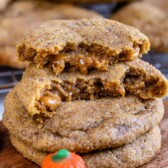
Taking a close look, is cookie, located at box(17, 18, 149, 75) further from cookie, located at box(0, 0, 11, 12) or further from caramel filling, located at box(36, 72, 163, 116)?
cookie, located at box(0, 0, 11, 12)

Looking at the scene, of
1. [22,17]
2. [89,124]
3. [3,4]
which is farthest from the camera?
[3,4]

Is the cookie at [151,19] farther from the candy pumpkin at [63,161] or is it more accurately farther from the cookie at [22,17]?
the candy pumpkin at [63,161]

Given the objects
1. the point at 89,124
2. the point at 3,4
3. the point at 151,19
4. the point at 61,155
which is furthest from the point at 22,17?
the point at 61,155

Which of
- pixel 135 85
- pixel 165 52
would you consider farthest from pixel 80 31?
pixel 165 52

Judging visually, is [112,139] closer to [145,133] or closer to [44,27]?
[145,133]

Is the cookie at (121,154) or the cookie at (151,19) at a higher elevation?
the cookie at (121,154)

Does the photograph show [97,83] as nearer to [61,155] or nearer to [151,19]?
[61,155]

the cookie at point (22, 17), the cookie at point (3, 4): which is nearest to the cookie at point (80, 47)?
the cookie at point (22, 17)
